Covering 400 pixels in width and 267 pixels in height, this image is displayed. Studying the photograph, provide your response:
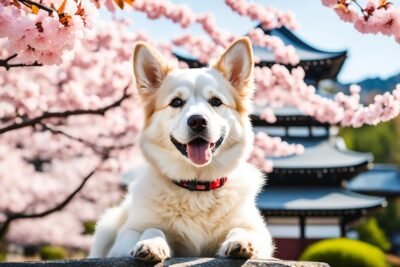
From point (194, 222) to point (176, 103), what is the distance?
2.75ft

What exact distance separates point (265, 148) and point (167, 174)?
23.1ft

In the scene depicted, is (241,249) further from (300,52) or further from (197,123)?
(300,52)

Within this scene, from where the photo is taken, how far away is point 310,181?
2148 cm

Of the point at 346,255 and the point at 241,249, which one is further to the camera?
the point at 346,255

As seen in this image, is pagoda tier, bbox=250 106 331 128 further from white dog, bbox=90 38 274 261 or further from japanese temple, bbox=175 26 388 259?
white dog, bbox=90 38 274 261

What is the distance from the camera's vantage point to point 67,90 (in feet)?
30.7

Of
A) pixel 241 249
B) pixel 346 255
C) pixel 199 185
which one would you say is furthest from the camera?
pixel 346 255

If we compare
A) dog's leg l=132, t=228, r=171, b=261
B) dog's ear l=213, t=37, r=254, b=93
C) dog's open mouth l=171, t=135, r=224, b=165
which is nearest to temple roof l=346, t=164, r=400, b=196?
dog's ear l=213, t=37, r=254, b=93

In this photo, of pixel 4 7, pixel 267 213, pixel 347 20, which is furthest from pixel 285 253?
pixel 4 7

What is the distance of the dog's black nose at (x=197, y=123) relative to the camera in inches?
137

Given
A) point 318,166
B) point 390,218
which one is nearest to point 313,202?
point 318,166

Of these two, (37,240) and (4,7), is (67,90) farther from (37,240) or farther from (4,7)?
(37,240)

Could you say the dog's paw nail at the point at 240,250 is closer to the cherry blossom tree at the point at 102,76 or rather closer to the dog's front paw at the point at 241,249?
the dog's front paw at the point at 241,249

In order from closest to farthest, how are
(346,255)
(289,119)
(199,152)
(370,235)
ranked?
(199,152)
(346,255)
(289,119)
(370,235)
